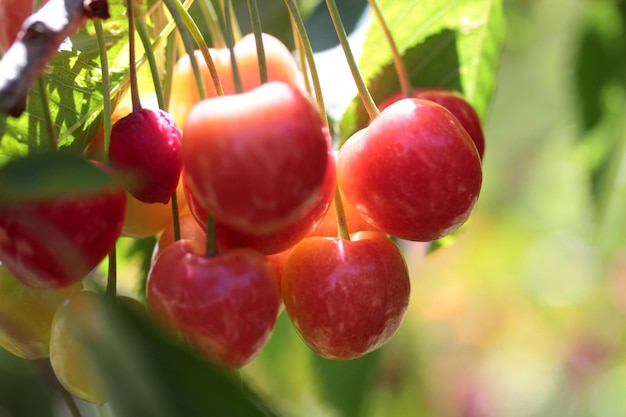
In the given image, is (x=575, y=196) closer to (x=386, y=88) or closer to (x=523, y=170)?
(x=523, y=170)

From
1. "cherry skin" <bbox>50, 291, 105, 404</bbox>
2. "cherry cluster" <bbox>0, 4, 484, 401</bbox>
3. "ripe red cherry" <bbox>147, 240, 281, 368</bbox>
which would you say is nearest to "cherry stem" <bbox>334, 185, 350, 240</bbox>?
"cherry cluster" <bbox>0, 4, 484, 401</bbox>

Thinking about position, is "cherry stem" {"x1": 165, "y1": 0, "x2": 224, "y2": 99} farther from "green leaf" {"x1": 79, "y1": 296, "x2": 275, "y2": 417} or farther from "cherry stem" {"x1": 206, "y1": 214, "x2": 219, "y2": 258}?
"green leaf" {"x1": 79, "y1": 296, "x2": 275, "y2": 417}

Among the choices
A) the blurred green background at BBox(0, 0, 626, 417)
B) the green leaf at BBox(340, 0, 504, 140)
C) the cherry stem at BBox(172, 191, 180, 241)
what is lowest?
the blurred green background at BBox(0, 0, 626, 417)

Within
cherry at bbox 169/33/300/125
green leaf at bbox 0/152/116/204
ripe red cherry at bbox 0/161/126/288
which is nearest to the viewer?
green leaf at bbox 0/152/116/204

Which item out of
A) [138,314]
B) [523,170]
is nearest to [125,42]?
[138,314]

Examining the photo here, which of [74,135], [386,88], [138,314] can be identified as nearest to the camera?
[138,314]

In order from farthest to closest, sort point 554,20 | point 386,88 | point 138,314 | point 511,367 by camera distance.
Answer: point 511,367 < point 554,20 < point 386,88 < point 138,314
